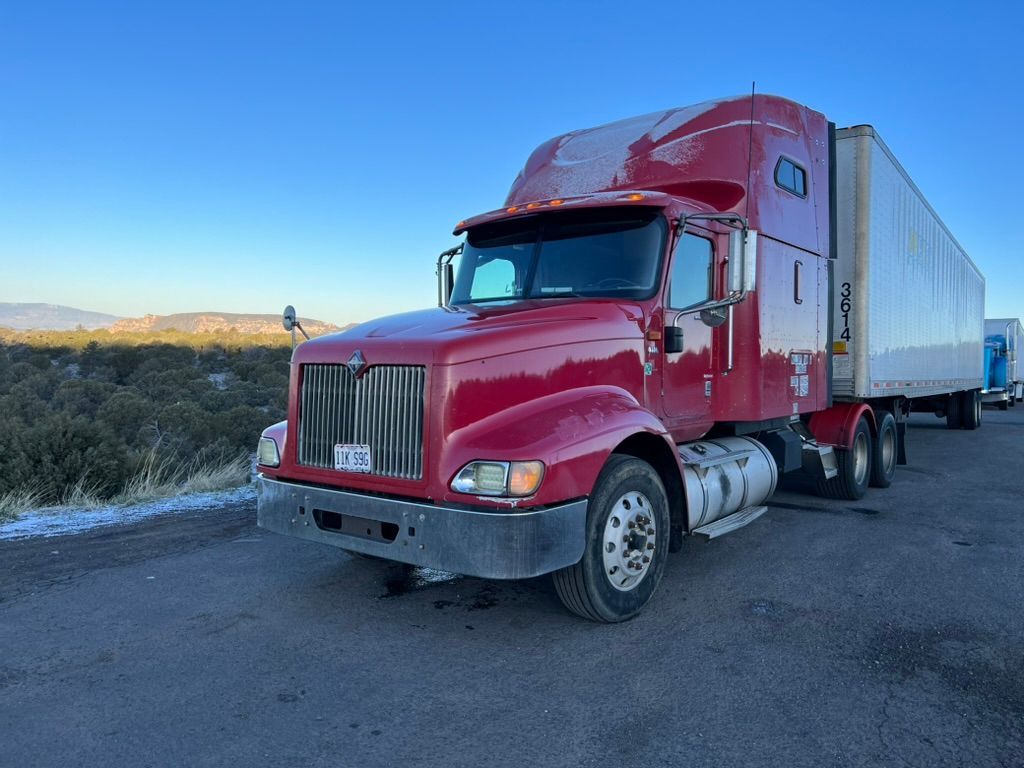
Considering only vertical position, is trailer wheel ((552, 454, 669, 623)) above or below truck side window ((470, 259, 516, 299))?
below

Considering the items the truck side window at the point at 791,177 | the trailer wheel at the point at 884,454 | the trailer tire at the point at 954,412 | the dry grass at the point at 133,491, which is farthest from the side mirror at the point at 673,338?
the trailer tire at the point at 954,412

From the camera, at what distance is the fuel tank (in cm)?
529

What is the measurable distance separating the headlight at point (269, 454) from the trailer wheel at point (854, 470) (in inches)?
243

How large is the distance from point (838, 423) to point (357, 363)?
6.03m

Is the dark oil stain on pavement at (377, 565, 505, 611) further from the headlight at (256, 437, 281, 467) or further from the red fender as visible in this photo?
the red fender

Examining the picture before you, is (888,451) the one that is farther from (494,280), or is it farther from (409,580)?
(409,580)

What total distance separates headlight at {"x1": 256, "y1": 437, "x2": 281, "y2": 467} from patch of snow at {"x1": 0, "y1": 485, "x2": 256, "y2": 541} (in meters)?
2.70

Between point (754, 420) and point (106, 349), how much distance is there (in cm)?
3040

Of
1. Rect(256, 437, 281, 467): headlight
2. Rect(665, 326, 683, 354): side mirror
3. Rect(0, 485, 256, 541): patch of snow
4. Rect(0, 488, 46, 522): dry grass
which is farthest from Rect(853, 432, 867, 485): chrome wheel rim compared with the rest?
Rect(0, 488, 46, 522): dry grass

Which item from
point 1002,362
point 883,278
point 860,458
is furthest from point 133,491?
point 1002,362

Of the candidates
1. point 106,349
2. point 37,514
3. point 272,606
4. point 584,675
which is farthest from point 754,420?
point 106,349

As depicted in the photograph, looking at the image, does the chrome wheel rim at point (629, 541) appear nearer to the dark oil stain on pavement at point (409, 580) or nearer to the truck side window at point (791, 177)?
the dark oil stain on pavement at point (409, 580)

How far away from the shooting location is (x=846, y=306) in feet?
26.5

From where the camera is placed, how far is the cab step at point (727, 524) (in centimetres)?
533
